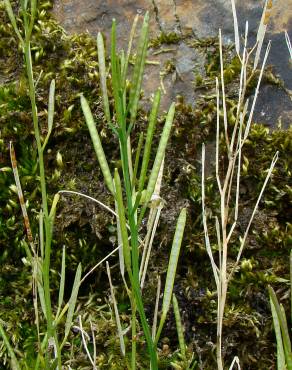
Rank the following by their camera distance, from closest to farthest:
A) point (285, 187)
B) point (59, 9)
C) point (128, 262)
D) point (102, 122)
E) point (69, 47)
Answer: point (128, 262) < point (285, 187) < point (102, 122) < point (69, 47) < point (59, 9)

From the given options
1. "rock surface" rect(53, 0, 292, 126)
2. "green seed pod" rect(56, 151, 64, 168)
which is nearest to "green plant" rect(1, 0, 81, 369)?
"green seed pod" rect(56, 151, 64, 168)

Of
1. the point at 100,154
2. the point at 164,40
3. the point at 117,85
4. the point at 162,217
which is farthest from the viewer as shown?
the point at 164,40

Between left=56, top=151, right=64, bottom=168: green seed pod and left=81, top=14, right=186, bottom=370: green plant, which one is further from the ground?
left=81, top=14, right=186, bottom=370: green plant

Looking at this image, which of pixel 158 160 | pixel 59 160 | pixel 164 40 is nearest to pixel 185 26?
pixel 164 40

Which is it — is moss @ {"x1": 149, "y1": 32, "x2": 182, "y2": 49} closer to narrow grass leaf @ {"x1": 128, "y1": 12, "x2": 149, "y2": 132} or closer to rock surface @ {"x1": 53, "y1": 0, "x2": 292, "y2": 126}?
rock surface @ {"x1": 53, "y1": 0, "x2": 292, "y2": 126}

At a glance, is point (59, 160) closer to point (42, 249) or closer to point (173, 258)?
point (42, 249)

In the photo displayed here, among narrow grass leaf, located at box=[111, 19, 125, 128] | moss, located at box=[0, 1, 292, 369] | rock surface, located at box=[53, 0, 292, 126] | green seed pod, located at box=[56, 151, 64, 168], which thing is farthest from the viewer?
rock surface, located at box=[53, 0, 292, 126]

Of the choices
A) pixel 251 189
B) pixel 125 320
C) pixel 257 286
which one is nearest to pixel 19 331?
pixel 125 320

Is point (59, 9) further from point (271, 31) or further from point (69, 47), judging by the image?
point (271, 31)
